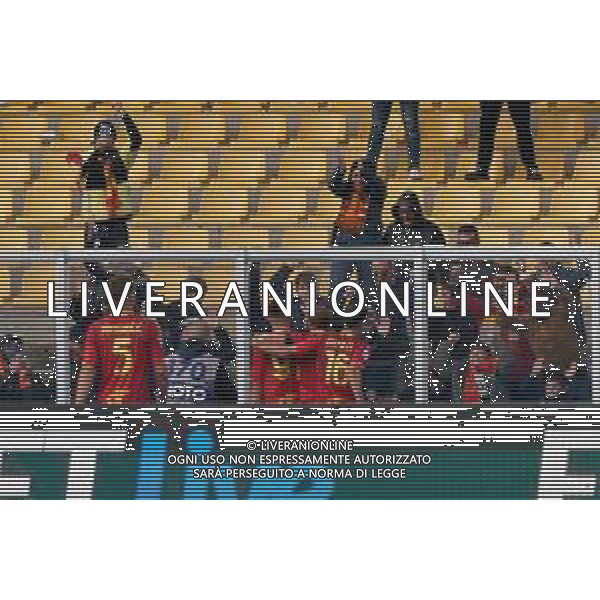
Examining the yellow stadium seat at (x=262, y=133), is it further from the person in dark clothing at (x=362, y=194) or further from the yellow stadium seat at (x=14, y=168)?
the yellow stadium seat at (x=14, y=168)

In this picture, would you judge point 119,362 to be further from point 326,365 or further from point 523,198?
point 523,198

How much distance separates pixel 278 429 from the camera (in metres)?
83.6

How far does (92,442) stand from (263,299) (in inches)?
59.5

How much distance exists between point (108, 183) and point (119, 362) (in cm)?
121

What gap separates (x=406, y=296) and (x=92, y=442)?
2.34 metres

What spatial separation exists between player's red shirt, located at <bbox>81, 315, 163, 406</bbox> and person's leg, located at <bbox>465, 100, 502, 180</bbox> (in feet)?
8.08

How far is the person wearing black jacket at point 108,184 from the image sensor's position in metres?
83.6

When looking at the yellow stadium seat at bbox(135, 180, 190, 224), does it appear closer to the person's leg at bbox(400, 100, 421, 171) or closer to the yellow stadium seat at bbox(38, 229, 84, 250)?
the yellow stadium seat at bbox(38, 229, 84, 250)

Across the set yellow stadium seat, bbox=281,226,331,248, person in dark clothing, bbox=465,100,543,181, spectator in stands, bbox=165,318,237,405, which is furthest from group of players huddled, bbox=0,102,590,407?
yellow stadium seat, bbox=281,226,331,248

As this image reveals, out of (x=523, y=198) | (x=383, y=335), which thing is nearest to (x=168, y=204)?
(x=383, y=335)

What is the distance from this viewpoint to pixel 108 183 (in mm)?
83625

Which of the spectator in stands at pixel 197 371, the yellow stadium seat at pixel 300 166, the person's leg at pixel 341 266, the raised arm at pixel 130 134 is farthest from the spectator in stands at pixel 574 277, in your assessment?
the raised arm at pixel 130 134

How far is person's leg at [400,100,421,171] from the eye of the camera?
83.6 m

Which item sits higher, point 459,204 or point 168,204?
point 459,204
